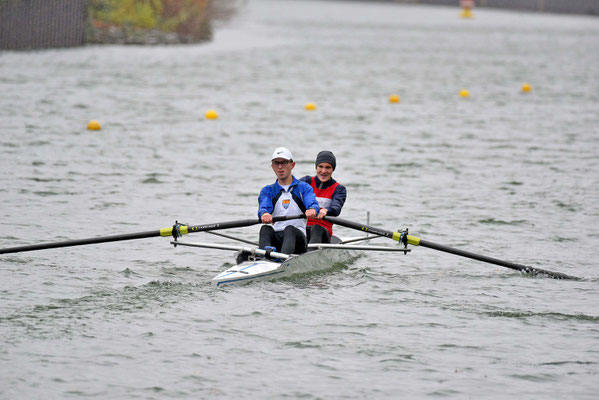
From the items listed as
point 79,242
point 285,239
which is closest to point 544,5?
point 285,239

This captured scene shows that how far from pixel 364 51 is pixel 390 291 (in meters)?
33.3

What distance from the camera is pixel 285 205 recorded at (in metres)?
11.2

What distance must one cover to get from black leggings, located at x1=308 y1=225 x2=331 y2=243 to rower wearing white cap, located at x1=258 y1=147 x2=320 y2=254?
0.51 ft

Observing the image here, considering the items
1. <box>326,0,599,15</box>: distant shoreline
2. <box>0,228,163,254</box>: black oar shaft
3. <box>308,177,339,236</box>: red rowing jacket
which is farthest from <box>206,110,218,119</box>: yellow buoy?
<box>326,0,599,15</box>: distant shoreline

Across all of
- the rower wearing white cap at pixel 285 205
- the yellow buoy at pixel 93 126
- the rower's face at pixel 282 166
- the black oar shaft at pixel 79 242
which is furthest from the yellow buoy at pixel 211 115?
the black oar shaft at pixel 79 242

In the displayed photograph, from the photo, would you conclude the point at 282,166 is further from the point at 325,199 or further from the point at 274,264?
the point at 274,264

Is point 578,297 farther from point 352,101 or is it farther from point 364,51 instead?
point 364,51

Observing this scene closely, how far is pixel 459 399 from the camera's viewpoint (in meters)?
7.86

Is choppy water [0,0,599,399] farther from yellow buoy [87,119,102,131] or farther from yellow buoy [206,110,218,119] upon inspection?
yellow buoy [206,110,218,119]

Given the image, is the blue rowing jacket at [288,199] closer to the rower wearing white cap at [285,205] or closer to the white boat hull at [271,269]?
the rower wearing white cap at [285,205]

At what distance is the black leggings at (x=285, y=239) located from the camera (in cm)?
1096

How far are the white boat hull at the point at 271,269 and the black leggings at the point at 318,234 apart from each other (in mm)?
167

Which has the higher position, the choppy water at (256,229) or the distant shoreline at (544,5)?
the distant shoreline at (544,5)

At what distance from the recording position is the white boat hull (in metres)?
10.5
